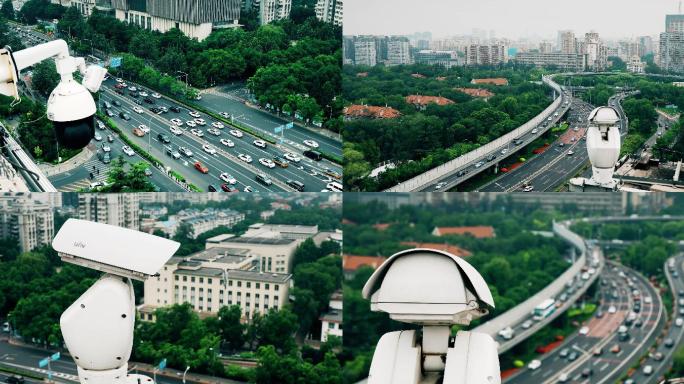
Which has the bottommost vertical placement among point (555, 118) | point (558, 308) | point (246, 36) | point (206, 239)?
point (558, 308)

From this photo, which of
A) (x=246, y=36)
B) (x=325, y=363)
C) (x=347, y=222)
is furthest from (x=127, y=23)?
(x=347, y=222)

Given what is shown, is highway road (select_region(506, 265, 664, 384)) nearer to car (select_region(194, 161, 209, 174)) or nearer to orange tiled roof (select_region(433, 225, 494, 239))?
orange tiled roof (select_region(433, 225, 494, 239))

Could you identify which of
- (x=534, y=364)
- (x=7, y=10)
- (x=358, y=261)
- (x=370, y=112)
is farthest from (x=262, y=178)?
(x=534, y=364)

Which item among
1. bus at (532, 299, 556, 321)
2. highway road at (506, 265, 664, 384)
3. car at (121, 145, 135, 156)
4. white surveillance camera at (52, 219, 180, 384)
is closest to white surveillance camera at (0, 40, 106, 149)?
Result: white surveillance camera at (52, 219, 180, 384)

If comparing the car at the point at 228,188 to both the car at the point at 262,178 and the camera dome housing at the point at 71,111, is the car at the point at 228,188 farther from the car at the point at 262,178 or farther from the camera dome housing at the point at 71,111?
the camera dome housing at the point at 71,111

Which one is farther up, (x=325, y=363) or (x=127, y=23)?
(x=127, y=23)

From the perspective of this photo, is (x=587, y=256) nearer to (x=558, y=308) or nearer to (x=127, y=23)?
(x=558, y=308)

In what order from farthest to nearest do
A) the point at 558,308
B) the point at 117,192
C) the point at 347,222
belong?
the point at 558,308 → the point at 347,222 → the point at 117,192
